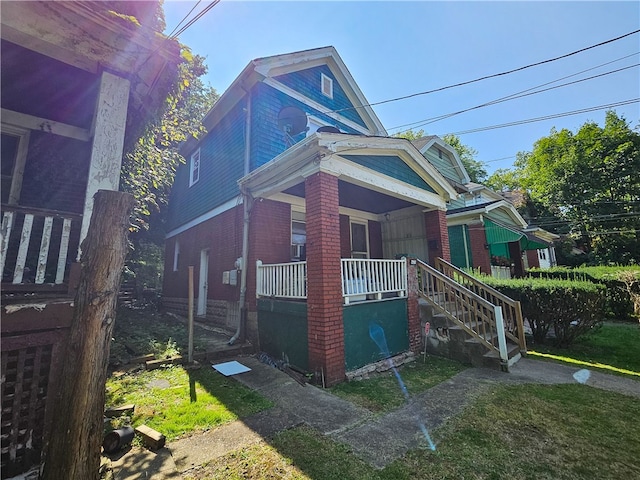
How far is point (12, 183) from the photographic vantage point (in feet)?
14.5

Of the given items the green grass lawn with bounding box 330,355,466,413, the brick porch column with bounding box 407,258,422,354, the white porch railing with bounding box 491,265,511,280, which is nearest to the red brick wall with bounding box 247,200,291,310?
the brick porch column with bounding box 407,258,422,354

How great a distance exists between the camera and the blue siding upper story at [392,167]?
632 cm

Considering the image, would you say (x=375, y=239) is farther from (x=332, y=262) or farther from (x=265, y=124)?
(x=332, y=262)

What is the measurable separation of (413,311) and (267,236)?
4178 millimetres

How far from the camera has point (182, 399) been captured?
14.5ft

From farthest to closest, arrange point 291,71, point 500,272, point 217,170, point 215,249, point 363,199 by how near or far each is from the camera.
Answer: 1. point 500,272
2. point 217,170
3. point 215,249
4. point 291,71
5. point 363,199

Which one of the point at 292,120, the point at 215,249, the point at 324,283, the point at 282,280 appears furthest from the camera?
the point at 215,249

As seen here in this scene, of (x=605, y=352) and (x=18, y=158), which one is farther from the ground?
(x=18, y=158)

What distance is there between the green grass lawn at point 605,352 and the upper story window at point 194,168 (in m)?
12.6

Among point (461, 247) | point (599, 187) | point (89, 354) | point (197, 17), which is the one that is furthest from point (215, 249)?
point (599, 187)

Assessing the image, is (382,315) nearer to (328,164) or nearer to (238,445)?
(328,164)

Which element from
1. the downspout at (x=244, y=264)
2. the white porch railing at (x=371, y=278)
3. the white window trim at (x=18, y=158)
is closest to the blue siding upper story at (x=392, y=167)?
the white porch railing at (x=371, y=278)

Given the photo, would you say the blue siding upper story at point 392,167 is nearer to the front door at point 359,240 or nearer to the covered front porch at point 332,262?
the covered front porch at point 332,262

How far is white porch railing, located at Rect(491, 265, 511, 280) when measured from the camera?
12188 millimetres
